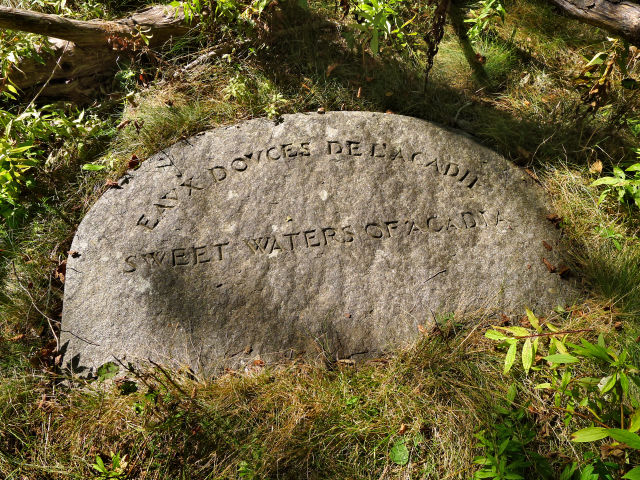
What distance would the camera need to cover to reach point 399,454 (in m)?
2.26

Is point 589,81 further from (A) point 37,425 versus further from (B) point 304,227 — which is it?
(A) point 37,425

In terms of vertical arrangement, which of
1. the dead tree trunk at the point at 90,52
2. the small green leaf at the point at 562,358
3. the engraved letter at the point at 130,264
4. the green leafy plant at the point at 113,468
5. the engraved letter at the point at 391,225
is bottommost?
the green leafy plant at the point at 113,468

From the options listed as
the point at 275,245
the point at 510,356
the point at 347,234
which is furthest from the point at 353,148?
the point at 510,356

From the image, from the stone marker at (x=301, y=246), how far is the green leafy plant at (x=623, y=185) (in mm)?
379

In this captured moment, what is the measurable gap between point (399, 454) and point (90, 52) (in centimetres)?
381

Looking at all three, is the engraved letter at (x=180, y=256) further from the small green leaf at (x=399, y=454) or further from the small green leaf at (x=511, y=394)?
the small green leaf at (x=511, y=394)

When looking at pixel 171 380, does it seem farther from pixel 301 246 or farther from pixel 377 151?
pixel 377 151

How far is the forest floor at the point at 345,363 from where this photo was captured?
7.25 feet

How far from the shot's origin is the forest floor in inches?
87.0

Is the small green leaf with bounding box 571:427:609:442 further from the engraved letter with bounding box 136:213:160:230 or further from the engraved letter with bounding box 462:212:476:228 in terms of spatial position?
the engraved letter with bounding box 136:213:160:230

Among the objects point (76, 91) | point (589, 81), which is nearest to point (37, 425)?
point (76, 91)

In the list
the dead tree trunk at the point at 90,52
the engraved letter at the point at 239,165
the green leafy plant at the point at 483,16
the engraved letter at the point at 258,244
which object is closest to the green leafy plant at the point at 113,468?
the engraved letter at the point at 258,244

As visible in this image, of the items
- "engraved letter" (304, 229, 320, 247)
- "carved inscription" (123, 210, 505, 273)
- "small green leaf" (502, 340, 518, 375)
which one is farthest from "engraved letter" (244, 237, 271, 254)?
"small green leaf" (502, 340, 518, 375)

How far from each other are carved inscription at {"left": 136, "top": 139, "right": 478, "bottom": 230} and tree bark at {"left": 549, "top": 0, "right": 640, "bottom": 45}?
1206 mm
